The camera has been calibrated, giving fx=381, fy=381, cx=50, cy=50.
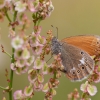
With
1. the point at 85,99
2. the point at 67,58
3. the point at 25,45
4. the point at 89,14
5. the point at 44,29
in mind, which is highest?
the point at 89,14

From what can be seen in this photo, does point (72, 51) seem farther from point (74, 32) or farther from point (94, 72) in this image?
point (74, 32)

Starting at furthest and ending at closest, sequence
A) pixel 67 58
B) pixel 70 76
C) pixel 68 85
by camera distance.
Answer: pixel 68 85 → pixel 67 58 → pixel 70 76

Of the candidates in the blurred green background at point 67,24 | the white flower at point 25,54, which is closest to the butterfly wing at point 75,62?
the white flower at point 25,54

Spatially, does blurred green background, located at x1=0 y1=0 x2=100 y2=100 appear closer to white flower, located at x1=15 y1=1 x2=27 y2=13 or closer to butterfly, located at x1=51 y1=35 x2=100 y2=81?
butterfly, located at x1=51 y1=35 x2=100 y2=81

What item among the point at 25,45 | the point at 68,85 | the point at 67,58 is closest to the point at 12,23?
A: the point at 25,45

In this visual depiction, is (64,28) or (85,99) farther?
(64,28)

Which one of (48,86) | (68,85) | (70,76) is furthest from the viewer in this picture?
(68,85)

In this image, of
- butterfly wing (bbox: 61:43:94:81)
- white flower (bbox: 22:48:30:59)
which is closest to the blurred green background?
butterfly wing (bbox: 61:43:94:81)
